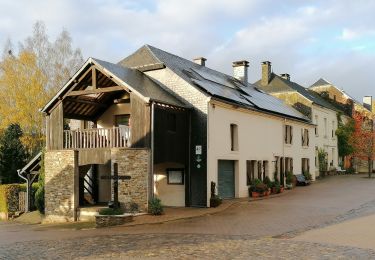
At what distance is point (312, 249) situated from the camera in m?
11.4

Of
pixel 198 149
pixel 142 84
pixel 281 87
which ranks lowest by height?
pixel 198 149

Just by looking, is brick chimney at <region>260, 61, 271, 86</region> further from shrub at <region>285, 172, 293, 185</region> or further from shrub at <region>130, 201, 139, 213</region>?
shrub at <region>130, 201, 139, 213</region>

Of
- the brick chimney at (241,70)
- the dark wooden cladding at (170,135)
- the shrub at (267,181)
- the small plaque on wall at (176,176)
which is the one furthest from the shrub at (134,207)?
the brick chimney at (241,70)

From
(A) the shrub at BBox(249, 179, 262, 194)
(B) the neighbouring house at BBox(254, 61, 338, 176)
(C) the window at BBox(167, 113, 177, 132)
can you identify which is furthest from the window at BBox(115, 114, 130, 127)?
(B) the neighbouring house at BBox(254, 61, 338, 176)

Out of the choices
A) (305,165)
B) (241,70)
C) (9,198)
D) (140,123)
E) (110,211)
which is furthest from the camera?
(305,165)

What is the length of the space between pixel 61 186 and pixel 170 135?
18.5ft

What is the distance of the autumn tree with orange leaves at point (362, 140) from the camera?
Answer: 44525 mm

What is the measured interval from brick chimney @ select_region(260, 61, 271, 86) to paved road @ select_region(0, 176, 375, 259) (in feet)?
79.4

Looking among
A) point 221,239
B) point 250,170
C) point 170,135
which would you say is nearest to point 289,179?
point 250,170

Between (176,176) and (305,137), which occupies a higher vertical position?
(305,137)

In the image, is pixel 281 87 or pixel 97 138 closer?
pixel 97 138

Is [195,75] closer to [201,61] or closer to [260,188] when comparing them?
[201,61]

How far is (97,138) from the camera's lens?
2164 centimetres

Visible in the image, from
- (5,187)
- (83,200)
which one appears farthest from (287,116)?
(5,187)
